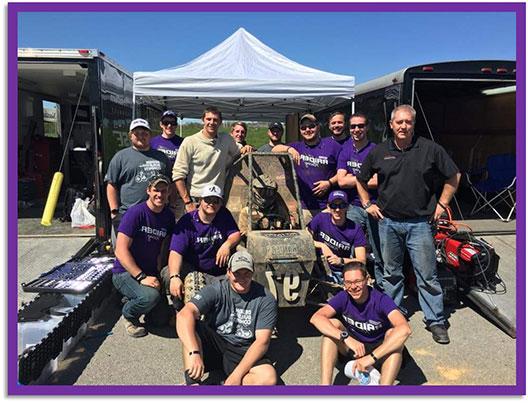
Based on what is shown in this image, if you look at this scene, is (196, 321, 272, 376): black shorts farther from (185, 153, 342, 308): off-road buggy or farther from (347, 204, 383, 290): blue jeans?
(347, 204, 383, 290): blue jeans

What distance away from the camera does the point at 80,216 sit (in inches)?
304

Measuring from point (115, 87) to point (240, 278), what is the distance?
187 inches

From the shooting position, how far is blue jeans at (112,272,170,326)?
12.9ft

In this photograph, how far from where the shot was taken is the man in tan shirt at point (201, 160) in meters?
4.74

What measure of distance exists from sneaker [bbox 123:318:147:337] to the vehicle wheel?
26.1 inches

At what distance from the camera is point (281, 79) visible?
659 centimetres

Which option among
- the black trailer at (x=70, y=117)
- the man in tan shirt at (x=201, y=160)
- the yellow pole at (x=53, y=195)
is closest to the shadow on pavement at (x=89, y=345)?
the man in tan shirt at (x=201, y=160)

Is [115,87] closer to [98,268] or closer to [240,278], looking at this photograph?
[98,268]

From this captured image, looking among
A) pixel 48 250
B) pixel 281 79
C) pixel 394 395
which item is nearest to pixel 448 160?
pixel 394 395

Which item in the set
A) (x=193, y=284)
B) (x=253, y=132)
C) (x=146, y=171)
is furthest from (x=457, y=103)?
(x=253, y=132)

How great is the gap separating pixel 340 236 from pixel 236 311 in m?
1.48

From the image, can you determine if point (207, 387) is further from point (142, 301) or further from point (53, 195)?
point (53, 195)

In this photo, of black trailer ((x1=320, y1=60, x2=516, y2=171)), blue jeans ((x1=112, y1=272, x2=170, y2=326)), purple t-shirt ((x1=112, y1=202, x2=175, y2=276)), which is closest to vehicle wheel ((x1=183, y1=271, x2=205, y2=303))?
blue jeans ((x1=112, y1=272, x2=170, y2=326))

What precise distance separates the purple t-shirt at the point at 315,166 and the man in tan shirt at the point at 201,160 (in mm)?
923
